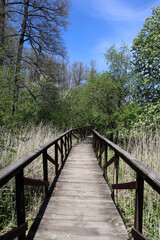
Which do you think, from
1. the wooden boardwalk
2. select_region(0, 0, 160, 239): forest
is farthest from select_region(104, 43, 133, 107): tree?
the wooden boardwalk

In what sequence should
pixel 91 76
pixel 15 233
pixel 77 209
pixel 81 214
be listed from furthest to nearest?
pixel 91 76 < pixel 77 209 < pixel 81 214 < pixel 15 233

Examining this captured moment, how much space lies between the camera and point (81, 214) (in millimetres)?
2432

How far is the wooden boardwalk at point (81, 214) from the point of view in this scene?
197cm

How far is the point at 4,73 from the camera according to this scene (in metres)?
6.17

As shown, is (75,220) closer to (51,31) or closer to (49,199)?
(49,199)

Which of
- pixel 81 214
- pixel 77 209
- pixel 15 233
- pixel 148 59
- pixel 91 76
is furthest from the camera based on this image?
pixel 91 76

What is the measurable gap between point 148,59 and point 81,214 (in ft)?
22.9

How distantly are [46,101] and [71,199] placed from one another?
1105 cm

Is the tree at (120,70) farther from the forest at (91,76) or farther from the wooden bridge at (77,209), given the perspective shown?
the wooden bridge at (77,209)

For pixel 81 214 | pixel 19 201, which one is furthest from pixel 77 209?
pixel 19 201

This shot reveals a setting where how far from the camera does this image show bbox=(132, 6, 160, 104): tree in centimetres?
675

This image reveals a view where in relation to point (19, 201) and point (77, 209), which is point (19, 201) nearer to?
point (19, 201)

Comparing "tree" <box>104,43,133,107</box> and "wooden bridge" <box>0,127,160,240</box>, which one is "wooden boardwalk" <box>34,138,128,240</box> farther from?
"tree" <box>104,43,133,107</box>

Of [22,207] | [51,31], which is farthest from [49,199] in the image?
[51,31]
